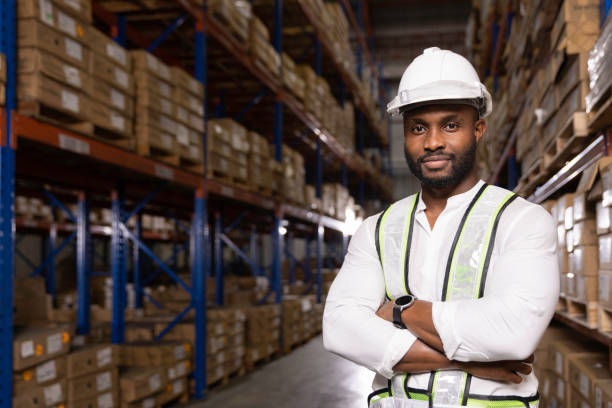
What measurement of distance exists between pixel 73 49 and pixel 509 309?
365cm

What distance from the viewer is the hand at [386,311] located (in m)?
1.65

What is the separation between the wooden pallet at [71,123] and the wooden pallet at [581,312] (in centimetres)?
357

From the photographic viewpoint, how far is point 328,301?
1.78m

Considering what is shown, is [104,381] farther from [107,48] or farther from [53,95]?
[107,48]

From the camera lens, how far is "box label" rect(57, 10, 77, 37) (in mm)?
3865

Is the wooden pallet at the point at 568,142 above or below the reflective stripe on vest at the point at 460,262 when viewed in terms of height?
above

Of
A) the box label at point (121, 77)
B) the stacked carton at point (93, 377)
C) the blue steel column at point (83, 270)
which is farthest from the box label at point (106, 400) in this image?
the box label at point (121, 77)

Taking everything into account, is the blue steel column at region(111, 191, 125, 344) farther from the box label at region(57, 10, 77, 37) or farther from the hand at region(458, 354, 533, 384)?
the hand at region(458, 354, 533, 384)

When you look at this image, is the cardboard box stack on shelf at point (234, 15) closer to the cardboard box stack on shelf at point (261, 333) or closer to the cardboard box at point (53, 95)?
the cardboard box at point (53, 95)

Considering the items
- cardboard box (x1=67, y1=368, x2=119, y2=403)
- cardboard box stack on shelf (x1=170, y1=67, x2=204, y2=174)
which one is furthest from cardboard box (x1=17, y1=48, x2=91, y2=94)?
cardboard box (x1=67, y1=368, x2=119, y2=403)

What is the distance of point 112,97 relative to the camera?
4496 mm

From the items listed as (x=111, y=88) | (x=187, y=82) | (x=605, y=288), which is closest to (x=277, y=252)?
(x=187, y=82)

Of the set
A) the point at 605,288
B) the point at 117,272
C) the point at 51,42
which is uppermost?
the point at 51,42

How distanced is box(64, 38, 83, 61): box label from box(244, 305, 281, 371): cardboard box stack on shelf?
15.1ft
